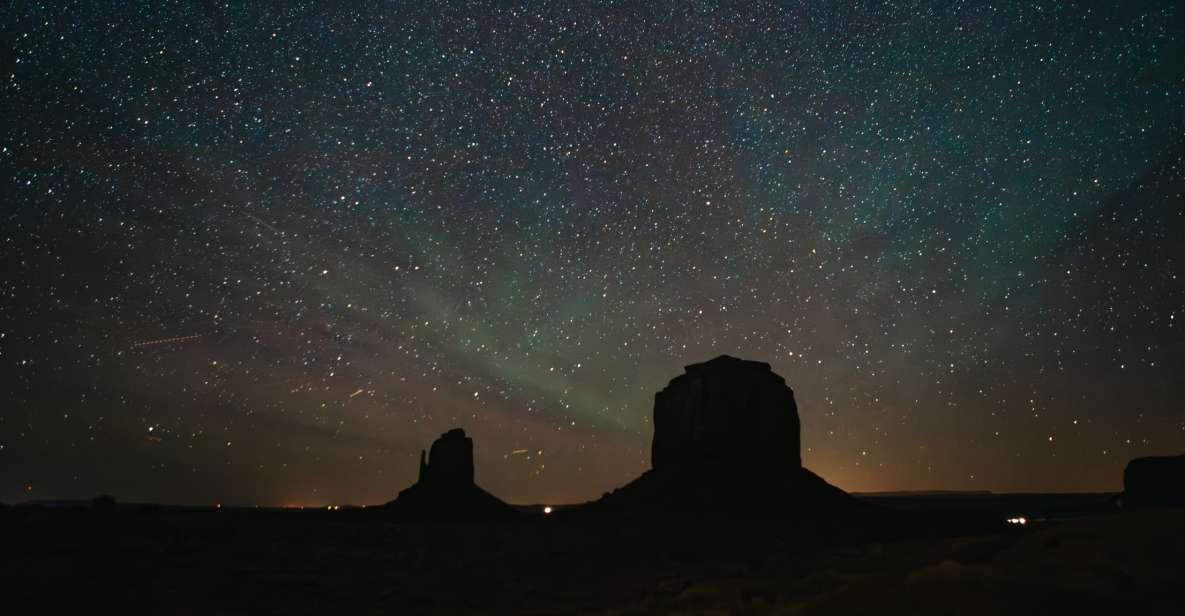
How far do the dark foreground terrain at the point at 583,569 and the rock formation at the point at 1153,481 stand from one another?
5674 centimetres

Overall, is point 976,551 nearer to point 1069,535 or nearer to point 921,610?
point 1069,535

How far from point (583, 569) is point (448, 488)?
76944 millimetres

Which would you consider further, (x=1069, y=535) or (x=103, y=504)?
(x=103, y=504)

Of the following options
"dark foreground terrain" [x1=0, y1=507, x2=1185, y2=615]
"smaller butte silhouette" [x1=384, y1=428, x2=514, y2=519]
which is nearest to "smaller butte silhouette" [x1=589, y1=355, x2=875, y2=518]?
"dark foreground terrain" [x1=0, y1=507, x2=1185, y2=615]

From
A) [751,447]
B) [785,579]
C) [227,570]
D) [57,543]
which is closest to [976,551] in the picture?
[785,579]

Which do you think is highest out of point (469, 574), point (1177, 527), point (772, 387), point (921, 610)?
point (772, 387)

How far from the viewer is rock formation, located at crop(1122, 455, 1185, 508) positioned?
77.5 m

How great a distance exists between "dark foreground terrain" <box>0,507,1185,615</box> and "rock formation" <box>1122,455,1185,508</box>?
56.7 metres

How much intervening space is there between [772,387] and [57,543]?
60.8m

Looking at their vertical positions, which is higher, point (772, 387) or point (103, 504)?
point (772, 387)

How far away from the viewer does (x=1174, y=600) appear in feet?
27.3

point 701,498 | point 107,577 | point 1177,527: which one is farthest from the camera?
point 701,498

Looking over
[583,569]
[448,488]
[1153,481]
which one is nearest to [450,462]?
[448,488]

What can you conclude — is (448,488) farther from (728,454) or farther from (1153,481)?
(1153,481)
